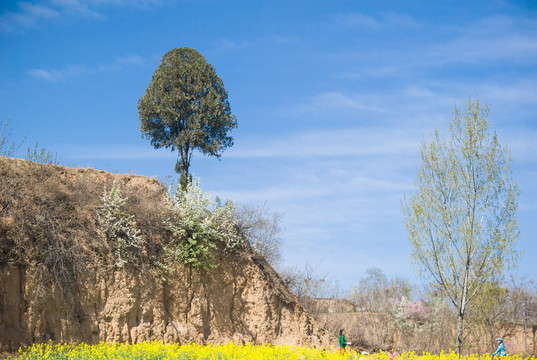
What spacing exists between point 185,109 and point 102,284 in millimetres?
11182

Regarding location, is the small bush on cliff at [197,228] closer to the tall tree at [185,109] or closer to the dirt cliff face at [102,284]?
the dirt cliff face at [102,284]

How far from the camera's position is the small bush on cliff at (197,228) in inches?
653

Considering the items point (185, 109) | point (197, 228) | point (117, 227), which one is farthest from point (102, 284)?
point (185, 109)

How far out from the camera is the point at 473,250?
55.0ft

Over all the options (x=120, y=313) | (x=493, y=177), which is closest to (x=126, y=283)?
(x=120, y=313)

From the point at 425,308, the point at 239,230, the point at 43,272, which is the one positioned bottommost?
the point at 425,308

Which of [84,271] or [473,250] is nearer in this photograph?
[84,271]

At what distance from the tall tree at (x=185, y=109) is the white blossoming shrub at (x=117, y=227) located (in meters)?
7.36

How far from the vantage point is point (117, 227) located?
51.4ft

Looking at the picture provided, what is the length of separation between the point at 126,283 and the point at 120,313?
89 centimetres

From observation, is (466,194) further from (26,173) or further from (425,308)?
(425,308)

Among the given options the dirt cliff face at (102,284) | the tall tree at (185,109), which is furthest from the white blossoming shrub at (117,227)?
the tall tree at (185,109)

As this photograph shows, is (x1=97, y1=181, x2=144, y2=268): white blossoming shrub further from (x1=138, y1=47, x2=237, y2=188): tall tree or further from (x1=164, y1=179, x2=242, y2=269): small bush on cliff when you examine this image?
(x1=138, y1=47, x2=237, y2=188): tall tree

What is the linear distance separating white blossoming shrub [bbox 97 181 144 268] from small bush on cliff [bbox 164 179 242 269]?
1.25 m
